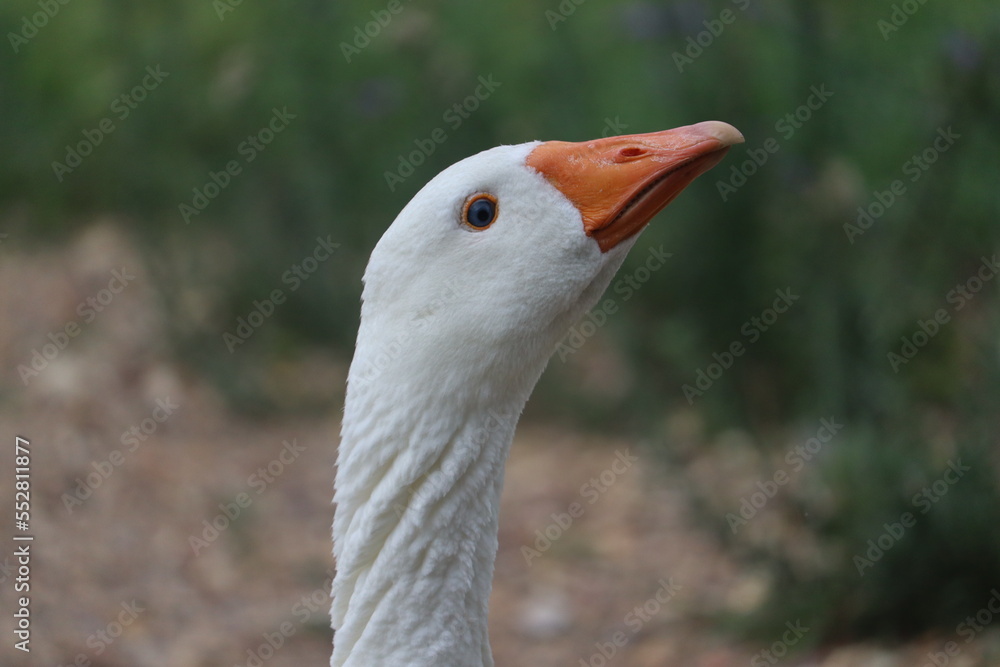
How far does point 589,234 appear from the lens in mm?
2609

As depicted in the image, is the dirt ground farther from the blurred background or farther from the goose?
the goose

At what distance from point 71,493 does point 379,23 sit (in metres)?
3.64

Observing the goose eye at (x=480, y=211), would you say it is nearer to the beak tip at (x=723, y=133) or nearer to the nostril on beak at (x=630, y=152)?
the nostril on beak at (x=630, y=152)

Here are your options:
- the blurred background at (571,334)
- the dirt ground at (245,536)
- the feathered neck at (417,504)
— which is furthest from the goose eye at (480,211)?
the dirt ground at (245,536)

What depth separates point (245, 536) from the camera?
6051 mm

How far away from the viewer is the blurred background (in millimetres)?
4562

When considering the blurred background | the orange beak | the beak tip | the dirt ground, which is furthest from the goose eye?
the dirt ground

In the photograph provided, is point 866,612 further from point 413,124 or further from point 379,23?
point 379,23

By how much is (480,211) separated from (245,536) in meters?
3.98

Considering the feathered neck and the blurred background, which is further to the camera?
the blurred background

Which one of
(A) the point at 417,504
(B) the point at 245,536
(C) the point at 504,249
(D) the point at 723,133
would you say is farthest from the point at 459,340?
(B) the point at 245,536

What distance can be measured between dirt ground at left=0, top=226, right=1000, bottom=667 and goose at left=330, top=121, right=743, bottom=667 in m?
2.46

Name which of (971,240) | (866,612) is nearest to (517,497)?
(866,612)

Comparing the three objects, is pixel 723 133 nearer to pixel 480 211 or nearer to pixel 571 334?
pixel 480 211
